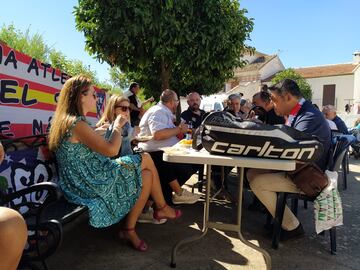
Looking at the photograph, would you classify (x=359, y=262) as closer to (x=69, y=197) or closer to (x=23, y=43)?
(x=69, y=197)

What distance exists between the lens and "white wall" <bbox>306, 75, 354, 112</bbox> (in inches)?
1590

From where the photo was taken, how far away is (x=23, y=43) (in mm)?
12289

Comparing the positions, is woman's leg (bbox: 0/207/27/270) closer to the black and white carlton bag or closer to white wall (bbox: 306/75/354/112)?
the black and white carlton bag

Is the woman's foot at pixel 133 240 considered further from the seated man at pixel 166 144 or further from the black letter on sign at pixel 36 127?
the black letter on sign at pixel 36 127

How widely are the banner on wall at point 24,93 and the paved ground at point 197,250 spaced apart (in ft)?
3.35

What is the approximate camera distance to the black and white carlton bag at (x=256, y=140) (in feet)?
8.30

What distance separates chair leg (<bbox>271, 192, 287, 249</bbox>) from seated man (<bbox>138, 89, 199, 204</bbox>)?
108 centimetres

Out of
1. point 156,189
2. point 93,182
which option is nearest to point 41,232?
point 93,182

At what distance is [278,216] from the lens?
3268mm

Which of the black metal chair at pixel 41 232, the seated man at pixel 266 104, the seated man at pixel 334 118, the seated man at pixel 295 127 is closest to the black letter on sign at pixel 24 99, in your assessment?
the black metal chair at pixel 41 232

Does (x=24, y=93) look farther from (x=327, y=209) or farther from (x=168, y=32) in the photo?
(x=168, y=32)

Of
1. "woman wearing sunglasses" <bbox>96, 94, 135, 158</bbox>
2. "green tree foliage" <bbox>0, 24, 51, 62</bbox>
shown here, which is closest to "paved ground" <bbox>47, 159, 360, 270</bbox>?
"woman wearing sunglasses" <bbox>96, 94, 135, 158</bbox>

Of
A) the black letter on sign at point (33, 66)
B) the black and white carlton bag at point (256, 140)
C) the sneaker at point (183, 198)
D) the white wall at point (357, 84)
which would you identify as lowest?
the sneaker at point (183, 198)

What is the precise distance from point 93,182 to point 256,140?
1.31 meters
